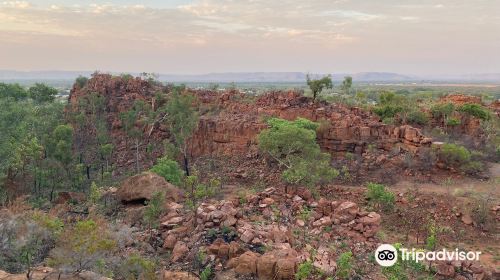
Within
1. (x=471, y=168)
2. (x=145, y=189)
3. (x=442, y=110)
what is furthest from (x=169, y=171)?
(x=442, y=110)

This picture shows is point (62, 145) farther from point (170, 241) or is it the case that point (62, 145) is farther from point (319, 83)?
point (319, 83)

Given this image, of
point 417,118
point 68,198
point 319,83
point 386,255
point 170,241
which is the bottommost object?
point 68,198

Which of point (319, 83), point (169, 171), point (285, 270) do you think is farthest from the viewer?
point (319, 83)

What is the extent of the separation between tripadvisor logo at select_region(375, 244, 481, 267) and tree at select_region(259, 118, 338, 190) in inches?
256

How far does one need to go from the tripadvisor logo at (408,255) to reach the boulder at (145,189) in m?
9.95

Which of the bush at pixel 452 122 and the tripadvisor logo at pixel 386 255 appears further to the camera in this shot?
the bush at pixel 452 122

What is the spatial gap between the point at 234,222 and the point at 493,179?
17.2 metres

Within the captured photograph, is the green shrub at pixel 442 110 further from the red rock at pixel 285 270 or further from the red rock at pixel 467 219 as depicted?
the red rock at pixel 285 270

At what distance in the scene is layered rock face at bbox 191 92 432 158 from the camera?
93.0ft

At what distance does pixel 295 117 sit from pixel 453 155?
436 inches

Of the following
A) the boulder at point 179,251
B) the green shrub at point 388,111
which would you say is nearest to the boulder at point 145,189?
the boulder at point 179,251

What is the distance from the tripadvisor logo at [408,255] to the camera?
15.5 metres

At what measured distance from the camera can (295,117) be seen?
31.4 meters

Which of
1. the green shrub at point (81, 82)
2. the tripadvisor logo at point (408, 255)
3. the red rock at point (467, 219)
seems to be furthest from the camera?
the green shrub at point (81, 82)
